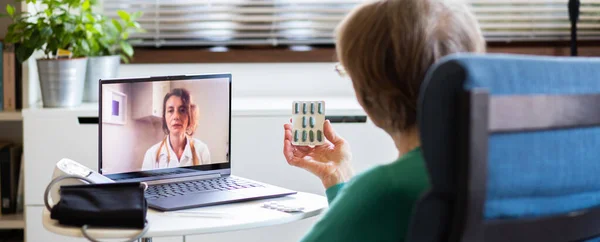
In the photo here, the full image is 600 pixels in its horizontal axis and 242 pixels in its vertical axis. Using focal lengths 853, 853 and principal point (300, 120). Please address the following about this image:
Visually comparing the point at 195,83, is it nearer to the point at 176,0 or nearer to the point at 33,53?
the point at 33,53

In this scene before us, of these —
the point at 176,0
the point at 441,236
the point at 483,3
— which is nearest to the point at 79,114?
the point at 176,0

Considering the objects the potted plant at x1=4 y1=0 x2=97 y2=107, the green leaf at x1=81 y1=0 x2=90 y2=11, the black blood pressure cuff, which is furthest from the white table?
the green leaf at x1=81 y1=0 x2=90 y2=11

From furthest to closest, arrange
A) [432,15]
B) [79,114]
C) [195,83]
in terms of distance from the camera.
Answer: [79,114], [195,83], [432,15]

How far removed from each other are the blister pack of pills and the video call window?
0.98 ft

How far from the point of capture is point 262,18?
3314 mm

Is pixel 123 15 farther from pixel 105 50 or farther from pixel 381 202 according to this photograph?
pixel 381 202

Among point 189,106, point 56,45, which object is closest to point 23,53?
point 56,45

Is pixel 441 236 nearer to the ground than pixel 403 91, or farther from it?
nearer to the ground

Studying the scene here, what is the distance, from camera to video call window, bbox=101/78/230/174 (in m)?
2.06

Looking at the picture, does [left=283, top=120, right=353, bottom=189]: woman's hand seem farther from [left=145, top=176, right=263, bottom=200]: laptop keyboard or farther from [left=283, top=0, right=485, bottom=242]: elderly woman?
[left=283, top=0, right=485, bottom=242]: elderly woman

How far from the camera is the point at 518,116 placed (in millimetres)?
1011

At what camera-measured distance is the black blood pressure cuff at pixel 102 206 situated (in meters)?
1.65

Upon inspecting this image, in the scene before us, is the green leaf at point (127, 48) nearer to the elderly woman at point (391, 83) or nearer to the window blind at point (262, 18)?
the window blind at point (262, 18)

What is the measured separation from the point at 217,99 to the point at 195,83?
0.23 feet
